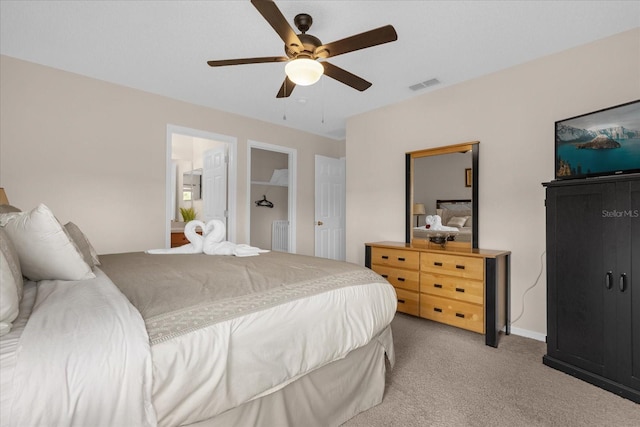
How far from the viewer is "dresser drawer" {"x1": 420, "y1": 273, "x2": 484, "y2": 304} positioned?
2.78m

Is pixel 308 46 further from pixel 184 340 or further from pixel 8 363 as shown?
pixel 8 363

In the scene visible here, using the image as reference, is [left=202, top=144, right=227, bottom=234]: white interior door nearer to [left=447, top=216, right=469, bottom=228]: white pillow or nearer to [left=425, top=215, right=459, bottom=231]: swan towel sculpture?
[left=425, top=215, right=459, bottom=231]: swan towel sculpture

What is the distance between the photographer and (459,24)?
7.75ft

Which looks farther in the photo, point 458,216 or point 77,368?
point 458,216

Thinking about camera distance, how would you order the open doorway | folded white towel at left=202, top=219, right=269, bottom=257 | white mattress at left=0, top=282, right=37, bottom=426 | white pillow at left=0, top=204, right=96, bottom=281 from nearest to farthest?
white mattress at left=0, top=282, right=37, bottom=426 → white pillow at left=0, top=204, right=96, bottom=281 → folded white towel at left=202, top=219, right=269, bottom=257 → the open doorway

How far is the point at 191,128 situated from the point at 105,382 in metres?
3.63

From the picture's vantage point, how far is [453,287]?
2.94 metres

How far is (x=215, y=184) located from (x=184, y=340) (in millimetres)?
3861

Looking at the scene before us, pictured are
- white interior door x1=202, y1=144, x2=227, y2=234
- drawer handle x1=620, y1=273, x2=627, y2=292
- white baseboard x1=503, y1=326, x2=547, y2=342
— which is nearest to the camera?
drawer handle x1=620, y1=273, x2=627, y2=292

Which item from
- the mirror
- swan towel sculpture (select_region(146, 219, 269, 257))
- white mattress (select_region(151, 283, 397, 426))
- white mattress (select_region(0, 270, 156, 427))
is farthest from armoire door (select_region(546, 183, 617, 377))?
the mirror

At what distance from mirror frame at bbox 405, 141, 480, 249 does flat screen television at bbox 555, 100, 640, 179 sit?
814mm

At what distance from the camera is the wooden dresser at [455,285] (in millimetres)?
2705

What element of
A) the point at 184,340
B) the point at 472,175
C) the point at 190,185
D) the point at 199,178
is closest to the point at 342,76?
the point at 472,175

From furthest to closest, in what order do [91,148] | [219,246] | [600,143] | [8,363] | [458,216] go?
[458,216], [91,148], [219,246], [600,143], [8,363]
